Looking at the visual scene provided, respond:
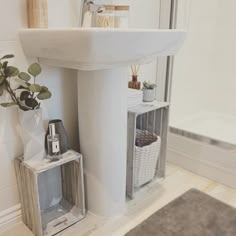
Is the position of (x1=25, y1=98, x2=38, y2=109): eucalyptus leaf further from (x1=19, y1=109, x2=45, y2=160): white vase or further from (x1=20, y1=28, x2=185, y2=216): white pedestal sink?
(x1=20, y1=28, x2=185, y2=216): white pedestal sink

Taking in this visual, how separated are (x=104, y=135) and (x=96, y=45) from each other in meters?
0.44

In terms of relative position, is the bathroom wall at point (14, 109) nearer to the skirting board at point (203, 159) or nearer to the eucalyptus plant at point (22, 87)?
the eucalyptus plant at point (22, 87)

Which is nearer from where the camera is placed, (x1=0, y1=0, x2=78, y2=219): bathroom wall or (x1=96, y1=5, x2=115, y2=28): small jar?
(x1=0, y1=0, x2=78, y2=219): bathroom wall

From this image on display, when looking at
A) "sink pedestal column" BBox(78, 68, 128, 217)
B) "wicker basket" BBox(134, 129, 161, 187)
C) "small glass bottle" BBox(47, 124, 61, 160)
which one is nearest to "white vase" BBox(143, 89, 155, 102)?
"wicker basket" BBox(134, 129, 161, 187)

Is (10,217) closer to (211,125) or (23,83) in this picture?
(23,83)

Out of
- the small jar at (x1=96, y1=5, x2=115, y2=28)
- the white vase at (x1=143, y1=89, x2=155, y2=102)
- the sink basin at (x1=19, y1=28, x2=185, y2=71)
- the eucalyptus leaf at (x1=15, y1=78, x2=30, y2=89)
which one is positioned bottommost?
the white vase at (x1=143, y1=89, x2=155, y2=102)

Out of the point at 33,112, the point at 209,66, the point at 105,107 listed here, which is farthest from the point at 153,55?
the point at 209,66

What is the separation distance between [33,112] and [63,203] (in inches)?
22.3

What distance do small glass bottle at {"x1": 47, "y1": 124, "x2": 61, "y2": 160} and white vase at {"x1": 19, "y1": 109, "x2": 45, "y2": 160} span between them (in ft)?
0.09

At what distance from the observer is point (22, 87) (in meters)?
1.01

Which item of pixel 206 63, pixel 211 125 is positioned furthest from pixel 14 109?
pixel 206 63

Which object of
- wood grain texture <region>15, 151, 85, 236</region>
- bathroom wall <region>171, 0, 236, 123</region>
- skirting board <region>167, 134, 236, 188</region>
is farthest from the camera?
bathroom wall <region>171, 0, 236, 123</region>

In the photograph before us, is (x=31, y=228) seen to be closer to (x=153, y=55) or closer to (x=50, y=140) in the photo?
(x=50, y=140)

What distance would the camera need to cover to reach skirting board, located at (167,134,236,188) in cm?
152
